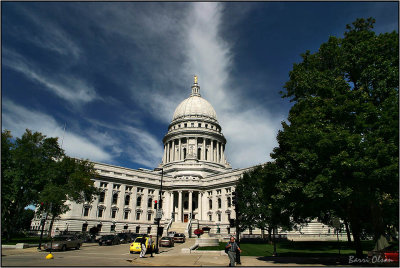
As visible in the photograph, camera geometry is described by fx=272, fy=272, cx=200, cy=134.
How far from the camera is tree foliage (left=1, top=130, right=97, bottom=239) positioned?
1320 inches

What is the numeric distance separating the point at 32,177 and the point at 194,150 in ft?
178

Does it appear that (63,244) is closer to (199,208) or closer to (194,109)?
(199,208)

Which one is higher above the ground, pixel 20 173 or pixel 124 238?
pixel 20 173

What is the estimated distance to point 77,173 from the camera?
38.1m

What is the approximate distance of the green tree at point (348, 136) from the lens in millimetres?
15867

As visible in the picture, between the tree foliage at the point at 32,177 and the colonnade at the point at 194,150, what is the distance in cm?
4815

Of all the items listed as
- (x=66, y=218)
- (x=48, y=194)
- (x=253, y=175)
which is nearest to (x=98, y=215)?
(x=66, y=218)

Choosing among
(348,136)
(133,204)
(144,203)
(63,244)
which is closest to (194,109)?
(144,203)

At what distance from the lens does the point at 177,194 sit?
72562mm

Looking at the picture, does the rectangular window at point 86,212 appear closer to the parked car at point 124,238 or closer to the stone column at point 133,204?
the stone column at point 133,204

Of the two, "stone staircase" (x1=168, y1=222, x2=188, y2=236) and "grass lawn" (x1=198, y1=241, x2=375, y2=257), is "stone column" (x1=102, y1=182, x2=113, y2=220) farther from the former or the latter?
"grass lawn" (x1=198, y1=241, x2=375, y2=257)

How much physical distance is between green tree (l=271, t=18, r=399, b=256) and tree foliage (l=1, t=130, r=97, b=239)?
28360 millimetres

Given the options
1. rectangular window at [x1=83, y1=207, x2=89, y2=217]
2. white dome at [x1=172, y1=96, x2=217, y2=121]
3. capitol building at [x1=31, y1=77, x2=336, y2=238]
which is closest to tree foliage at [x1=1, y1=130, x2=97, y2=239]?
capitol building at [x1=31, y1=77, x2=336, y2=238]

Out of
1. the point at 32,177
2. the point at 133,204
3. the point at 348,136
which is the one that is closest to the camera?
the point at 348,136
